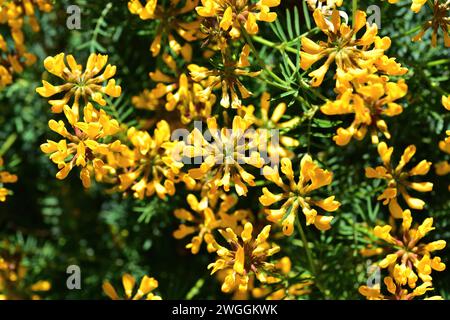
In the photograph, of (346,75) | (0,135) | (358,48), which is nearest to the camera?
(346,75)

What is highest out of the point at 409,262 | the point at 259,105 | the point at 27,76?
the point at 27,76

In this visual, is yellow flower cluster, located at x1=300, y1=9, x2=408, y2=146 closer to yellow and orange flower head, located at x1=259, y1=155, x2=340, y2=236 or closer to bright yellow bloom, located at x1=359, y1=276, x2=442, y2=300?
yellow and orange flower head, located at x1=259, y1=155, x2=340, y2=236

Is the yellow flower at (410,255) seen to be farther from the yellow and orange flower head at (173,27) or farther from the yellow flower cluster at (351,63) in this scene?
the yellow and orange flower head at (173,27)

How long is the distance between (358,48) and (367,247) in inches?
15.4

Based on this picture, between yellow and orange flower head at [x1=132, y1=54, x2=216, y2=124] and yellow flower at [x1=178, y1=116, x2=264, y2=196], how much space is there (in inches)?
3.8

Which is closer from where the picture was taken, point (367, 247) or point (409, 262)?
point (409, 262)

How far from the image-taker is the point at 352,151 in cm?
130

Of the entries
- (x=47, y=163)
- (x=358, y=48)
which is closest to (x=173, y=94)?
(x=358, y=48)

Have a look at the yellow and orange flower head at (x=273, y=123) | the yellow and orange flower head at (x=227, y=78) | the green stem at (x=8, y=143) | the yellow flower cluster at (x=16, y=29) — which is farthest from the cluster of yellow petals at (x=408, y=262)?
the green stem at (x=8, y=143)

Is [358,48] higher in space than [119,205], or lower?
higher

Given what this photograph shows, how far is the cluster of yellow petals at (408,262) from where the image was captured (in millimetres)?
1022

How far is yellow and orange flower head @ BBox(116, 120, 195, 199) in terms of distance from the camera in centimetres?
113

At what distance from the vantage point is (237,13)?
985 millimetres

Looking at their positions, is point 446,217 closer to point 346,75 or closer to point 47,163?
→ point 346,75
